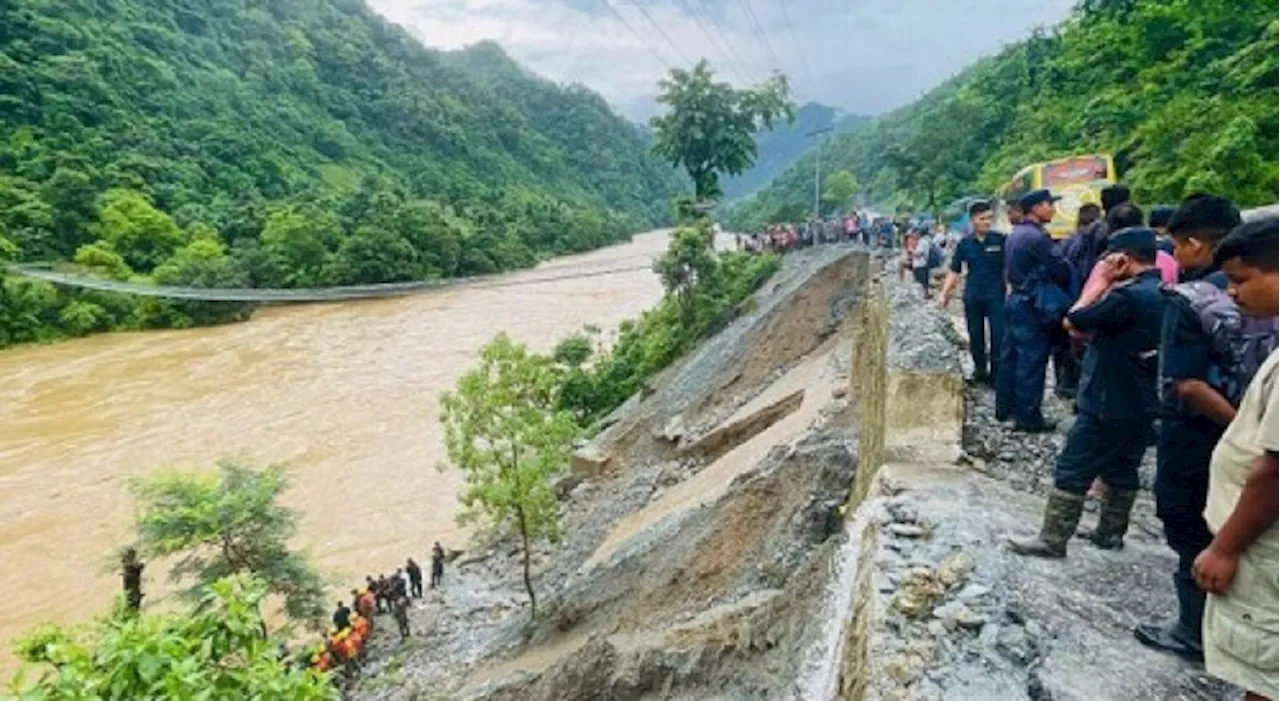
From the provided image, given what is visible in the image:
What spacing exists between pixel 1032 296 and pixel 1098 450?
2118 millimetres

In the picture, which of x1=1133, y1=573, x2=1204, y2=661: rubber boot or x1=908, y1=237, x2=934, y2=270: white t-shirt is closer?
x1=1133, y1=573, x2=1204, y2=661: rubber boot

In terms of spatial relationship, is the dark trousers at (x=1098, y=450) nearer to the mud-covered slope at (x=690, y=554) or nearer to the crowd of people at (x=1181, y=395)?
the crowd of people at (x=1181, y=395)

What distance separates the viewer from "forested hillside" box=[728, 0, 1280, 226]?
13.5 m

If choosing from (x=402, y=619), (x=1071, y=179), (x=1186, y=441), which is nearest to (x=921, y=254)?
(x=1071, y=179)

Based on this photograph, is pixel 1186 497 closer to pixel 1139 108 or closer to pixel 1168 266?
pixel 1168 266

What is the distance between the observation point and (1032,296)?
5.72 metres

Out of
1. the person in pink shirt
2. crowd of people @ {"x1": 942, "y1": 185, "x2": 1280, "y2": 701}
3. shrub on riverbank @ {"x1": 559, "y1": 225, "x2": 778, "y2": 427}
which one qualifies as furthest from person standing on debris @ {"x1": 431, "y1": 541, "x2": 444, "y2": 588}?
the person in pink shirt

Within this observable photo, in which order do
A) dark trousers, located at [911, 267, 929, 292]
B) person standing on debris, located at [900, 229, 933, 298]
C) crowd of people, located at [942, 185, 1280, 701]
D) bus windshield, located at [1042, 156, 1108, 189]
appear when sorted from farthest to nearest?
bus windshield, located at [1042, 156, 1108, 189], person standing on debris, located at [900, 229, 933, 298], dark trousers, located at [911, 267, 929, 292], crowd of people, located at [942, 185, 1280, 701]

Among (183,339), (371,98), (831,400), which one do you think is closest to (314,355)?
(183,339)

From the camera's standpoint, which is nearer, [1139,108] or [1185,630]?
[1185,630]

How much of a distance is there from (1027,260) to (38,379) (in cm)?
3788

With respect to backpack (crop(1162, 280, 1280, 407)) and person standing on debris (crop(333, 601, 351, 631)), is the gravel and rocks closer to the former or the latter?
backpack (crop(1162, 280, 1280, 407))

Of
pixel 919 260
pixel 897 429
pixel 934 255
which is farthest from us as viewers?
pixel 934 255

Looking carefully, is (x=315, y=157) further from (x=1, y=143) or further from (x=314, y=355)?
(x=314, y=355)
